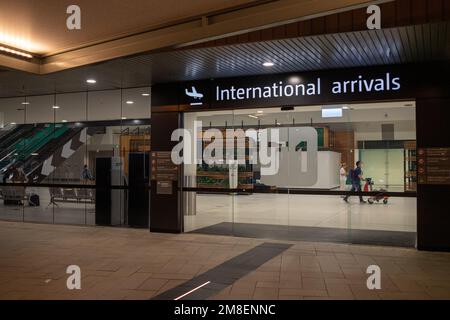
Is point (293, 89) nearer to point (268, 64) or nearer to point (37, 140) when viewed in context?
point (268, 64)

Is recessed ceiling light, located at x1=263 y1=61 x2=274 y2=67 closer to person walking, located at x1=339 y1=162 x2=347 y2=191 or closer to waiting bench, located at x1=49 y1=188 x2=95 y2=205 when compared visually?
person walking, located at x1=339 y1=162 x2=347 y2=191

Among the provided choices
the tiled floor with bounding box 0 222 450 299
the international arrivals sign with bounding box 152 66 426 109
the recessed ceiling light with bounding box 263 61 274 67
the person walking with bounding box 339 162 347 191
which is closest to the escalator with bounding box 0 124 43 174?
the tiled floor with bounding box 0 222 450 299

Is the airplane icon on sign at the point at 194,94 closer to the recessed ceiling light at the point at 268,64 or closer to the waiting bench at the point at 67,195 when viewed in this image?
the recessed ceiling light at the point at 268,64

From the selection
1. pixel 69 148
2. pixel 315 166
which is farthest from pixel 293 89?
pixel 69 148

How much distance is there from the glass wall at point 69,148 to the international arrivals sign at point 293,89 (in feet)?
4.50

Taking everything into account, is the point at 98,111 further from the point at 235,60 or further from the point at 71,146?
the point at 235,60

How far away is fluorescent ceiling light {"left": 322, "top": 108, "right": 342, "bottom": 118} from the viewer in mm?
8656

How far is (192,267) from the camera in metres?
6.31

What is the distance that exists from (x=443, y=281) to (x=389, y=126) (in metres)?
3.51

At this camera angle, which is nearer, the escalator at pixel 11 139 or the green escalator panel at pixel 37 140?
the green escalator panel at pixel 37 140

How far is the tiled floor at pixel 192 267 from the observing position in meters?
5.12

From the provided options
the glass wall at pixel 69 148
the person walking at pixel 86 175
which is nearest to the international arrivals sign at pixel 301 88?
the glass wall at pixel 69 148
